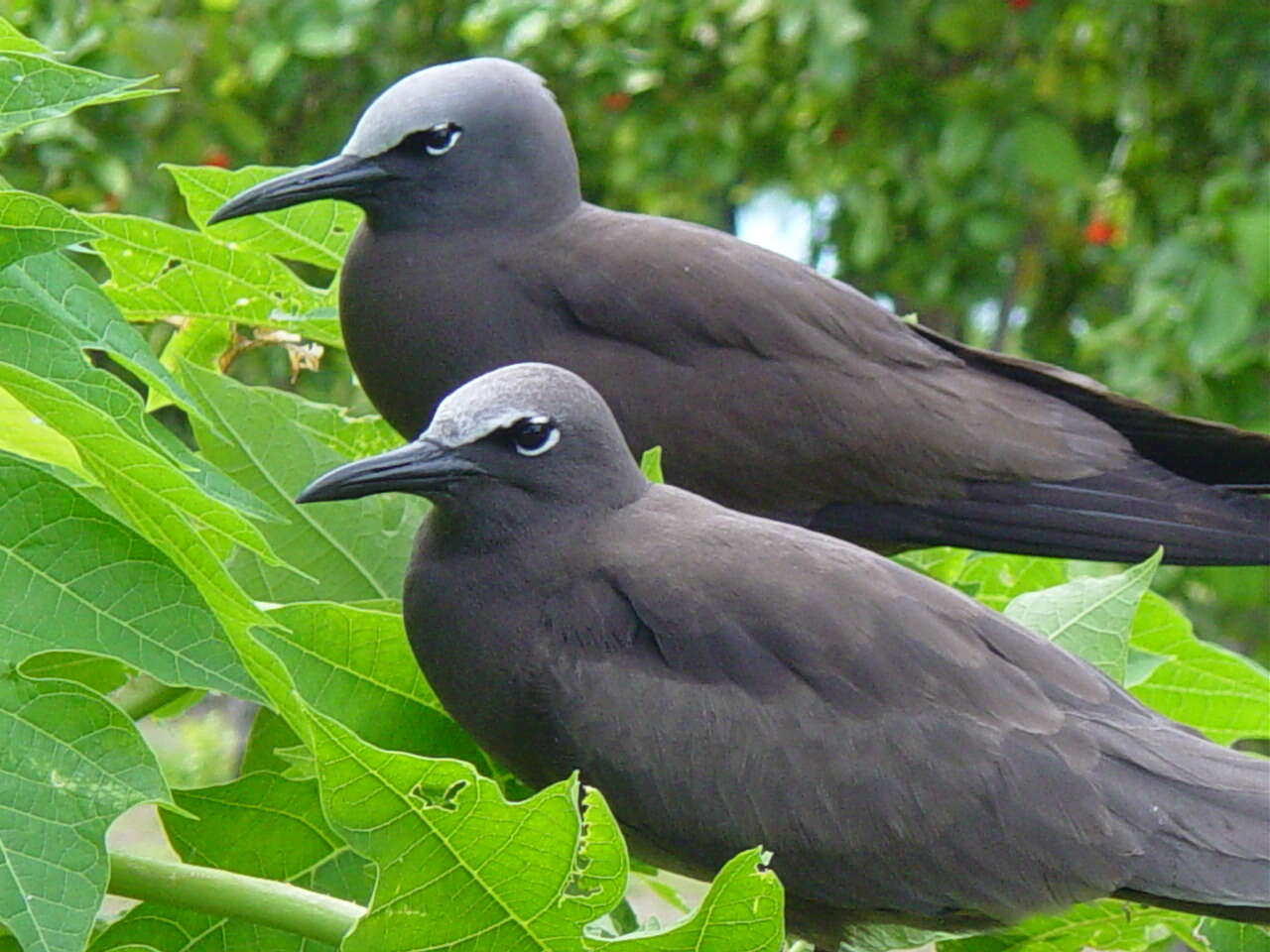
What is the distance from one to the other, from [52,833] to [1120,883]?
0.88 m

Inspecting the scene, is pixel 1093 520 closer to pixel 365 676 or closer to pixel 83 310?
pixel 365 676

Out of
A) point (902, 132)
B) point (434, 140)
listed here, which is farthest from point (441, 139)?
point (902, 132)

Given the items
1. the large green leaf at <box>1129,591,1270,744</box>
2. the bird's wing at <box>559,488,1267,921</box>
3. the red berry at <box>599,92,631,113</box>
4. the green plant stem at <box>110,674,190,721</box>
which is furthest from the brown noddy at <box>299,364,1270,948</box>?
the red berry at <box>599,92,631,113</box>

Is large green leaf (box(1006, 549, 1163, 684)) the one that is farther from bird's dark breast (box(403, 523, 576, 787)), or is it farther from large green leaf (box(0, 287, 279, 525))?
large green leaf (box(0, 287, 279, 525))

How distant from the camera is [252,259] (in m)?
1.67

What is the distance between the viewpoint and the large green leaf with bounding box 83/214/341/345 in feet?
5.23

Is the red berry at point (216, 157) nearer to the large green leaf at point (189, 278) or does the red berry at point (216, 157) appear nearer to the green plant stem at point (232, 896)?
the large green leaf at point (189, 278)

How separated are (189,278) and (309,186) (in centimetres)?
23

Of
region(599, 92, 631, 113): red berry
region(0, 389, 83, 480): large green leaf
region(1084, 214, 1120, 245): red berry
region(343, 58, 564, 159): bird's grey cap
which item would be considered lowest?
region(1084, 214, 1120, 245): red berry

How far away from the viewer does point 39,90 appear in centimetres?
105

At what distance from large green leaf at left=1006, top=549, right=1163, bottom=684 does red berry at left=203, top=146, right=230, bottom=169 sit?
124 inches

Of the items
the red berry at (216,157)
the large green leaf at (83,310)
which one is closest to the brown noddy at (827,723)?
the large green leaf at (83,310)

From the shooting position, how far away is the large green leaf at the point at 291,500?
4.73ft

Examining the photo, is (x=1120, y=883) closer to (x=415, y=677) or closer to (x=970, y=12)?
(x=415, y=677)
